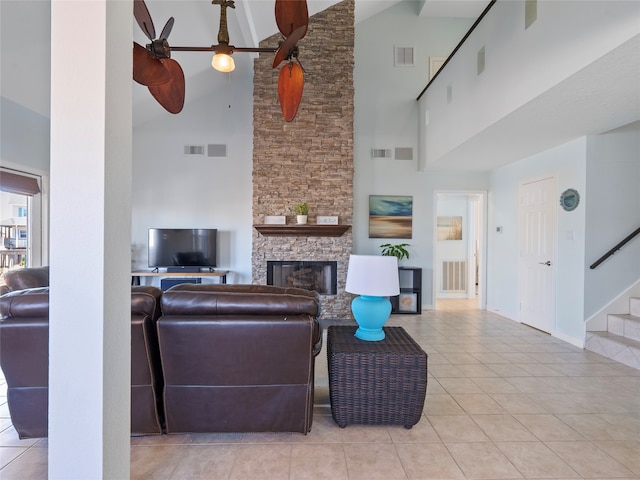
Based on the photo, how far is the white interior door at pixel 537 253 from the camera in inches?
165

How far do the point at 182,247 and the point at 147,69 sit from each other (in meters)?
3.74

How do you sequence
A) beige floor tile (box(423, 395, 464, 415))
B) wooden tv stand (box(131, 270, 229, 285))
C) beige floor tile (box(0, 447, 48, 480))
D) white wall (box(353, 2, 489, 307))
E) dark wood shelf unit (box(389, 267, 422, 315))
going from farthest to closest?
white wall (box(353, 2, 489, 307)), dark wood shelf unit (box(389, 267, 422, 315)), wooden tv stand (box(131, 270, 229, 285)), beige floor tile (box(423, 395, 464, 415)), beige floor tile (box(0, 447, 48, 480))

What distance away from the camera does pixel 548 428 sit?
6.77ft

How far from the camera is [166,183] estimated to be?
5.55 meters

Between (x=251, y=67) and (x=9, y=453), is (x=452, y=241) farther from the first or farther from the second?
(x=9, y=453)

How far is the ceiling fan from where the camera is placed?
1.78 m

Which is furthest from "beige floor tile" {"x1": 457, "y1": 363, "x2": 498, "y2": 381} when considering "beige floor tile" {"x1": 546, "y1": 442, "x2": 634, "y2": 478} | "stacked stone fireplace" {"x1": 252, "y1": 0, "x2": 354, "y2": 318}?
"stacked stone fireplace" {"x1": 252, "y1": 0, "x2": 354, "y2": 318}

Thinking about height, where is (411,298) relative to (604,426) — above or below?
above

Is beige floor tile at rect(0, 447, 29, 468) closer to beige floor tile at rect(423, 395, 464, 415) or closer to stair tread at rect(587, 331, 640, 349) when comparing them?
beige floor tile at rect(423, 395, 464, 415)

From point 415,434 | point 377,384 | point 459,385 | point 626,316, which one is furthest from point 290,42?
point 626,316

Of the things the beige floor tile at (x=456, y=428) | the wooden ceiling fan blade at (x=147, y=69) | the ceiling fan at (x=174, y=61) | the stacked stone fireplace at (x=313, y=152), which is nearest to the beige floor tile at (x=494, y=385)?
the beige floor tile at (x=456, y=428)

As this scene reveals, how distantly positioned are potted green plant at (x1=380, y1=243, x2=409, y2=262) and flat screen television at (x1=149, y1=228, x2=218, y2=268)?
290cm

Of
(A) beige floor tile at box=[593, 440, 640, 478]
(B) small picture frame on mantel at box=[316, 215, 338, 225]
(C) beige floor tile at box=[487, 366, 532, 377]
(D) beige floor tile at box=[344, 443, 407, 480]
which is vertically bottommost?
(C) beige floor tile at box=[487, 366, 532, 377]

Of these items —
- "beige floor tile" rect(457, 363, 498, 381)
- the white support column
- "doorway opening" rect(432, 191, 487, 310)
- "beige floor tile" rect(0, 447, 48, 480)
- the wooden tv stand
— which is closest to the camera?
the white support column
